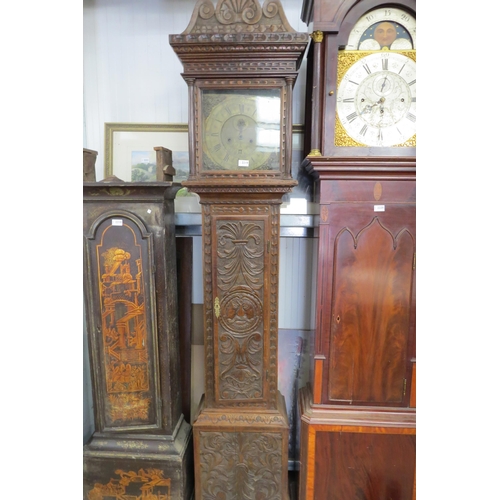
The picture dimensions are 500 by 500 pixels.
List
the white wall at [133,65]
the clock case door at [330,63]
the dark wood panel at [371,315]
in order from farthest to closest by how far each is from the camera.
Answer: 1. the white wall at [133,65]
2. the dark wood panel at [371,315]
3. the clock case door at [330,63]

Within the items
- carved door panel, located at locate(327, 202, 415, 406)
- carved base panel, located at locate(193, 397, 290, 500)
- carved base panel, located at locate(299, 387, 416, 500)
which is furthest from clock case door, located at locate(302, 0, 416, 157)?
carved base panel, located at locate(193, 397, 290, 500)

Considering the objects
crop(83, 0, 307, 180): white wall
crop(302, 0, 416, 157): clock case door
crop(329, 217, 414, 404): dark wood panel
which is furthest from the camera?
crop(83, 0, 307, 180): white wall

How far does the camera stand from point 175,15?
77.7 inches

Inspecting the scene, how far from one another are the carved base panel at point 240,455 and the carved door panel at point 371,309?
0.37 metres

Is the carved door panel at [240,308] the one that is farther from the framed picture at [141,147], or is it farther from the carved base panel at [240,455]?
the framed picture at [141,147]

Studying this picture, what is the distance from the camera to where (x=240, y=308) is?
161 cm

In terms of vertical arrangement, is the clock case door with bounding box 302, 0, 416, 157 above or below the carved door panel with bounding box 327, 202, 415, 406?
above

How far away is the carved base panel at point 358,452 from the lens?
157 cm

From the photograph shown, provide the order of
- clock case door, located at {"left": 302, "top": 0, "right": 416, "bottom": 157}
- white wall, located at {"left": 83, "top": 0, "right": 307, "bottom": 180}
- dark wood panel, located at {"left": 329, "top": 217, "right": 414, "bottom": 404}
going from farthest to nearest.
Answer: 1. white wall, located at {"left": 83, "top": 0, "right": 307, "bottom": 180}
2. dark wood panel, located at {"left": 329, "top": 217, "right": 414, "bottom": 404}
3. clock case door, located at {"left": 302, "top": 0, "right": 416, "bottom": 157}

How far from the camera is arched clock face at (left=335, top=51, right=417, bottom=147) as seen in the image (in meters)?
1.47

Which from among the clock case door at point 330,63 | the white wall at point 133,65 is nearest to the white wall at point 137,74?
the white wall at point 133,65

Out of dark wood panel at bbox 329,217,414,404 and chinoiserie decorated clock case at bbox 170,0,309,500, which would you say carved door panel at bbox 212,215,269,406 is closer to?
chinoiserie decorated clock case at bbox 170,0,309,500

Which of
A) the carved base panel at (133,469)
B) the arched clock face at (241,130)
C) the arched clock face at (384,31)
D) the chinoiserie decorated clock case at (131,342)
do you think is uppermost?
the arched clock face at (384,31)

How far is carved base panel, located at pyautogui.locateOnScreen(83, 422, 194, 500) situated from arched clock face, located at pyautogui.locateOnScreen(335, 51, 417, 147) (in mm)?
1795
